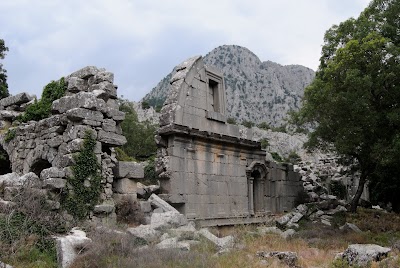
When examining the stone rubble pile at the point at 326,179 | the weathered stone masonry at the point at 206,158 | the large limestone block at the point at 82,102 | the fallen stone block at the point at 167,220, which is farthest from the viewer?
the stone rubble pile at the point at 326,179

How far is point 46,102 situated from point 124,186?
3889mm

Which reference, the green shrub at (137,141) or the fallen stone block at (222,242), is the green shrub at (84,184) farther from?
the green shrub at (137,141)

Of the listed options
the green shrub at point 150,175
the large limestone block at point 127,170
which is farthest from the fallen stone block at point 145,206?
the green shrub at point 150,175

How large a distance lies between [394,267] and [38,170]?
10067 mm

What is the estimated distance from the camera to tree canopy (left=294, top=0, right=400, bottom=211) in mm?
13711

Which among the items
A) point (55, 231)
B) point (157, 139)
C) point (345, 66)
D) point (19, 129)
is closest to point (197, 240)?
point (55, 231)

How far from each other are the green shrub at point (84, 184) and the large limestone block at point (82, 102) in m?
0.78

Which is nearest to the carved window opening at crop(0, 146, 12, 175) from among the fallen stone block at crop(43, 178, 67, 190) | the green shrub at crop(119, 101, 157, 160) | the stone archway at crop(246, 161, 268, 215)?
the fallen stone block at crop(43, 178, 67, 190)

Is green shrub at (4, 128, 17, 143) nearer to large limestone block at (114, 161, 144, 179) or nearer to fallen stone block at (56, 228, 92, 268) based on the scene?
large limestone block at (114, 161, 144, 179)

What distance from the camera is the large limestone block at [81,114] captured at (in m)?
11.0

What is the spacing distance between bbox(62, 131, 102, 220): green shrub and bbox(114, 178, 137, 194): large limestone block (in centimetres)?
89

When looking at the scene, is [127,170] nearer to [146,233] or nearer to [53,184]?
[53,184]

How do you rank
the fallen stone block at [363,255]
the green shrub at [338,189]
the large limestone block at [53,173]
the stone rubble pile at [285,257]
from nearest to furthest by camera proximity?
the fallen stone block at [363,255] < the stone rubble pile at [285,257] < the large limestone block at [53,173] < the green shrub at [338,189]

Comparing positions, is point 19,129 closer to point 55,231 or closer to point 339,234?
point 55,231
